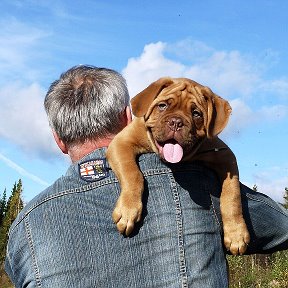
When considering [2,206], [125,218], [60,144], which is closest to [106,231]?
[125,218]

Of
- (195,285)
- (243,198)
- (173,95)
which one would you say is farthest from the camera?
(173,95)

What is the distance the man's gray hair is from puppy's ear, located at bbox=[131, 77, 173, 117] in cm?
26

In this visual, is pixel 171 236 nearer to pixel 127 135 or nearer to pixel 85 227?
pixel 85 227

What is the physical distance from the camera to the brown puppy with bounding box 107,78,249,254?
377cm

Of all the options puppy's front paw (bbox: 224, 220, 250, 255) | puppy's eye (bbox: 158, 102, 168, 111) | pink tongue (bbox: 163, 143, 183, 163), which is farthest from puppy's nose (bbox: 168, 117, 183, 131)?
puppy's front paw (bbox: 224, 220, 250, 255)

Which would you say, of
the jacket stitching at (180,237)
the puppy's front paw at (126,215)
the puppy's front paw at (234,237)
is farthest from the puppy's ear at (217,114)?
the puppy's front paw at (126,215)

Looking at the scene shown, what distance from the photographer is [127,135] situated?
4.38 meters

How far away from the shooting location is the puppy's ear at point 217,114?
451 centimetres

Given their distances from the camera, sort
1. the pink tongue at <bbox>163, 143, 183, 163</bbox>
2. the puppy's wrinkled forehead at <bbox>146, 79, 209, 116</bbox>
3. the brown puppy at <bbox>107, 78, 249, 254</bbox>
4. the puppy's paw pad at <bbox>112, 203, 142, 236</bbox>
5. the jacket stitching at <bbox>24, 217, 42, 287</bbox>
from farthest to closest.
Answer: the puppy's wrinkled forehead at <bbox>146, 79, 209, 116</bbox> < the pink tongue at <bbox>163, 143, 183, 163</bbox> < the brown puppy at <bbox>107, 78, 249, 254</bbox> < the jacket stitching at <bbox>24, 217, 42, 287</bbox> < the puppy's paw pad at <bbox>112, 203, 142, 236</bbox>

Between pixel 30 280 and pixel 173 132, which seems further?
pixel 173 132

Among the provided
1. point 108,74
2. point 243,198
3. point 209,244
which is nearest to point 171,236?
point 209,244

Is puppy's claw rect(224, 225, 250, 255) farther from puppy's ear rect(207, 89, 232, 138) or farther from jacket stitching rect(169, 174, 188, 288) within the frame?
puppy's ear rect(207, 89, 232, 138)

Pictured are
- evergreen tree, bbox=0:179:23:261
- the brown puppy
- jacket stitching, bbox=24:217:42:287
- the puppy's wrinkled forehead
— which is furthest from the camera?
evergreen tree, bbox=0:179:23:261

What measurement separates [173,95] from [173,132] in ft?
1.22
